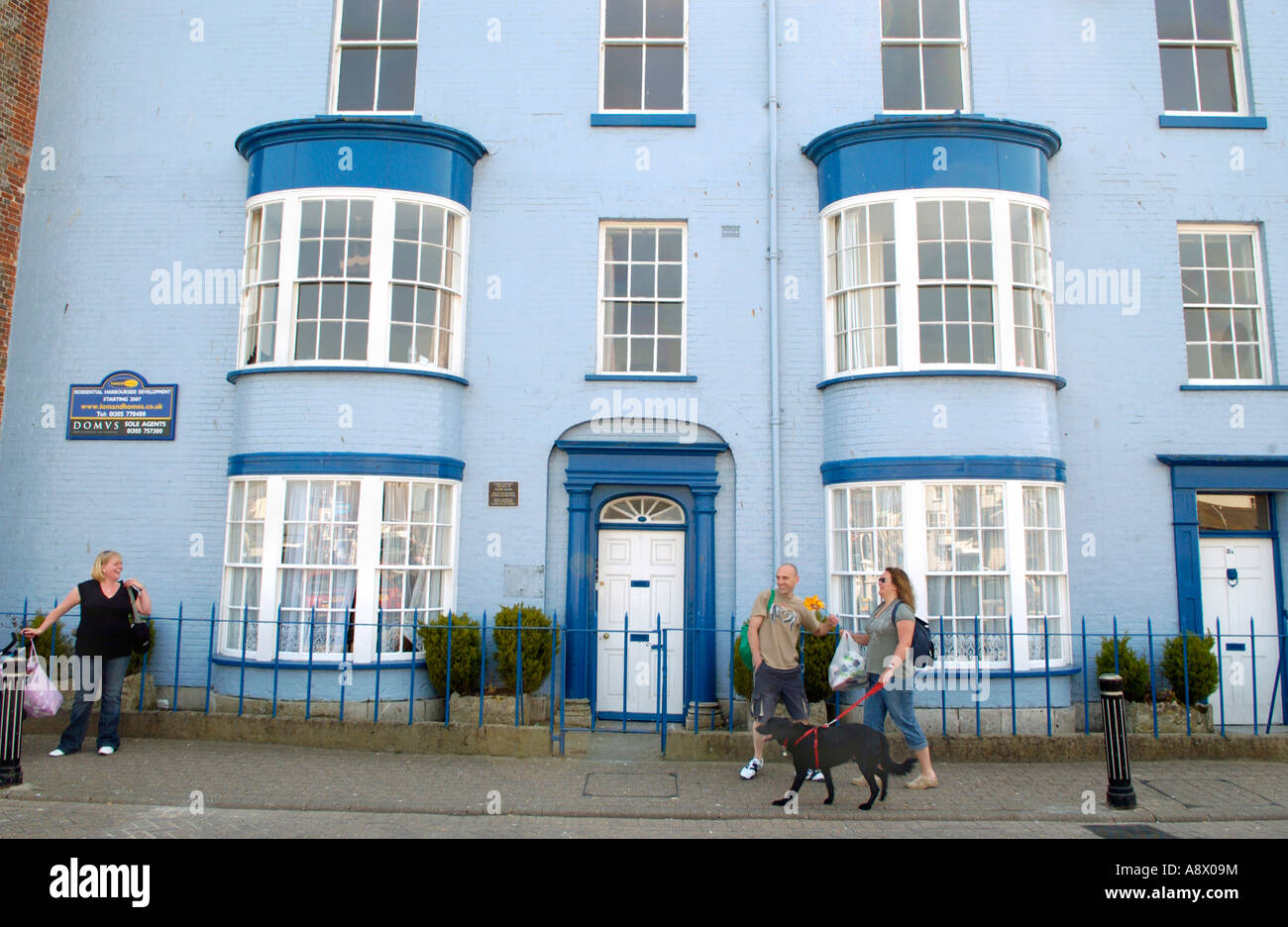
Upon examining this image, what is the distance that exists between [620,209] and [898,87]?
155 inches

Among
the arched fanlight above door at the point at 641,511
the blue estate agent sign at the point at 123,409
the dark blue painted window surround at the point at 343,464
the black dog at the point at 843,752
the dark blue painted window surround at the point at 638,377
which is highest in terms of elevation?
the dark blue painted window surround at the point at 638,377

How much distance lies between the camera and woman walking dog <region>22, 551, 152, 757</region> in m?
8.54

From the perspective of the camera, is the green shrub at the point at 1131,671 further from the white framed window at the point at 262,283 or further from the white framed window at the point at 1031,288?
the white framed window at the point at 262,283

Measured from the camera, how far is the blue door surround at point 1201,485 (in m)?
10.4

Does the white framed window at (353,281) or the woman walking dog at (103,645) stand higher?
the white framed window at (353,281)

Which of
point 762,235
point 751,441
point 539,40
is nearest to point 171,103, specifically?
point 539,40

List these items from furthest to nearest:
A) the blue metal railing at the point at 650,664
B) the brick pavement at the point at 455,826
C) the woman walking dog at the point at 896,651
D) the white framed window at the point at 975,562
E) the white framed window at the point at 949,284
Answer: the white framed window at the point at 949,284 → the white framed window at the point at 975,562 → the blue metal railing at the point at 650,664 → the woman walking dog at the point at 896,651 → the brick pavement at the point at 455,826

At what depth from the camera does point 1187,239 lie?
11164 millimetres

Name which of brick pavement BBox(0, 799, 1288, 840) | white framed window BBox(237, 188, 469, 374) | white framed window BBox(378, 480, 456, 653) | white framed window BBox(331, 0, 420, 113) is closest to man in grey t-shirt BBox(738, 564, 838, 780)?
brick pavement BBox(0, 799, 1288, 840)

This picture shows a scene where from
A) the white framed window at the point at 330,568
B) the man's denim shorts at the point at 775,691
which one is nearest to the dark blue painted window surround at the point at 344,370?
the white framed window at the point at 330,568

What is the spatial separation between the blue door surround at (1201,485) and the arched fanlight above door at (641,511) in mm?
5826

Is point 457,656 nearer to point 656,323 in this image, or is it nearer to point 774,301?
point 656,323

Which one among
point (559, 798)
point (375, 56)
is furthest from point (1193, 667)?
point (375, 56)

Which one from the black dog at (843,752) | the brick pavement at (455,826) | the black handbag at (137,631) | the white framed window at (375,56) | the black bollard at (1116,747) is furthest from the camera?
the white framed window at (375,56)
